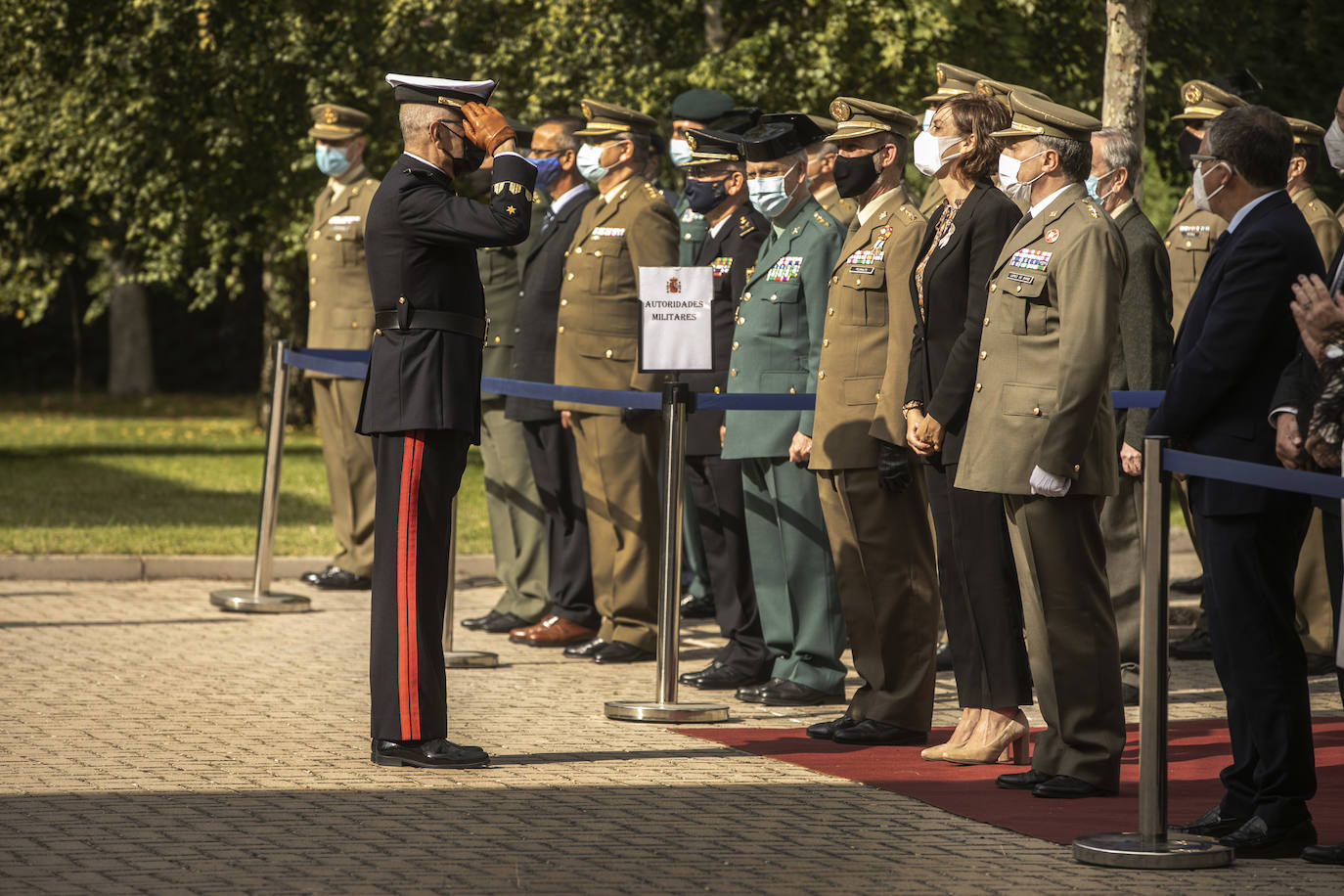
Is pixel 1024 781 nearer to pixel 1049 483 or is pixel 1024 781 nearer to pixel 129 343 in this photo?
pixel 1049 483

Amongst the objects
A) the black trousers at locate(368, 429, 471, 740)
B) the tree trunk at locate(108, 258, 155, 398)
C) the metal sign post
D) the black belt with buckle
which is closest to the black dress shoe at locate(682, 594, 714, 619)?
the black trousers at locate(368, 429, 471, 740)

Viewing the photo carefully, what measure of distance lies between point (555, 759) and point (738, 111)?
3.83 m

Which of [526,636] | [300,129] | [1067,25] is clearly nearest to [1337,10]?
[1067,25]

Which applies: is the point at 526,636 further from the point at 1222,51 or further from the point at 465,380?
A: the point at 1222,51

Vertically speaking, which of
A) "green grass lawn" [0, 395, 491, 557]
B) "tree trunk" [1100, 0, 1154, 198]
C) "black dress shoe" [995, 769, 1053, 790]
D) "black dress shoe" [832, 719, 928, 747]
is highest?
"tree trunk" [1100, 0, 1154, 198]

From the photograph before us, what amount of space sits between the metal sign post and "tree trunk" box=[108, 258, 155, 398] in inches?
1226

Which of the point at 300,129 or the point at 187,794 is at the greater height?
the point at 300,129

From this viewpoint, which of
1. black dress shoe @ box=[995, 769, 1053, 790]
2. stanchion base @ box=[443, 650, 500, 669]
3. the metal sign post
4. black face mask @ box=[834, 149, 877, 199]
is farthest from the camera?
stanchion base @ box=[443, 650, 500, 669]

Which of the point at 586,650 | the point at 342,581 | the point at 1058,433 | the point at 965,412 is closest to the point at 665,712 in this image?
the point at 586,650

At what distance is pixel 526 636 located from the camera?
9.99 metres

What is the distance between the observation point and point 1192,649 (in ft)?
31.9

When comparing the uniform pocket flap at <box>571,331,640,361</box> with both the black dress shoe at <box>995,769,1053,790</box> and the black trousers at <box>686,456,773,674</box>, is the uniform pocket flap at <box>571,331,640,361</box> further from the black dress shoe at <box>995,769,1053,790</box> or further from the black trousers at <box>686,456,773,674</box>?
the black dress shoe at <box>995,769,1053,790</box>

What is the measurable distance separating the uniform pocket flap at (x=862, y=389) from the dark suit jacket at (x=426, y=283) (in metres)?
1.48

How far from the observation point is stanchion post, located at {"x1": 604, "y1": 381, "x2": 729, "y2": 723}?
303 inches
